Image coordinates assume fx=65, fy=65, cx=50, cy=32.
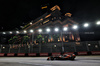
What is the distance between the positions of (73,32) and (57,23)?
43.4 ft

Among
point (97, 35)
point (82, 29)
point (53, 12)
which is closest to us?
point (97, 35)

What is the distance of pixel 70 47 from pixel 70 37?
79.5 feet

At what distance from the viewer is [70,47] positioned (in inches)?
888

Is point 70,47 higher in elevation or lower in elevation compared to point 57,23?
lower

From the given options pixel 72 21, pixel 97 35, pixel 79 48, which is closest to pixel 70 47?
pixel 79 48

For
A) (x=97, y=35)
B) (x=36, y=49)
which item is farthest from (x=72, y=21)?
(x=36, y=49)

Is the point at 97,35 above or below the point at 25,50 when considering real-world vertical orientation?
above

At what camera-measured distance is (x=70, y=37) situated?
45594mm

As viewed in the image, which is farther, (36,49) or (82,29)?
(82,29)

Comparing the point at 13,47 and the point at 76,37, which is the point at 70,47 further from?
the point at 76,37

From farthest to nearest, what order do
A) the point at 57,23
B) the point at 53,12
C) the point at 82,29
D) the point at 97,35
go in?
the point at 53,12
the point at 82,29
the point at 57,23
the point at 97,35

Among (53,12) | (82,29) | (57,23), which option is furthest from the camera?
(53,12)

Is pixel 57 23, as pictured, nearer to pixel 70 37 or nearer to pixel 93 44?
pixel 70 37

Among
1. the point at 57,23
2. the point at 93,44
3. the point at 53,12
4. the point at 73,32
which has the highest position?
the point at 53,12
